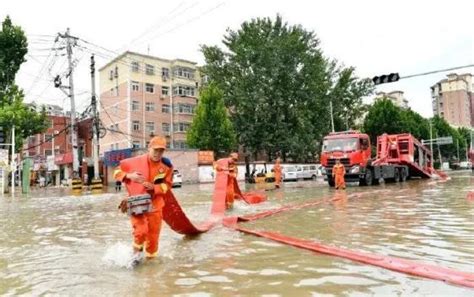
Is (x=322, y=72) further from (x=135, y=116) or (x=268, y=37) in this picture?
(x=135, y=116)

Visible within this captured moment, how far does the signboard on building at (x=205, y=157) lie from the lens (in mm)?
45938

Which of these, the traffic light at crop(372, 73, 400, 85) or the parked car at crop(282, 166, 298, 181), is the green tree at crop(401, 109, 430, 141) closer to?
the parked car at crop(282, 166, 298, 181)

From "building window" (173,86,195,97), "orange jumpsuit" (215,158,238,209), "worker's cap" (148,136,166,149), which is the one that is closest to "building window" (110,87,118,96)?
"building window" (173,86,195,97)

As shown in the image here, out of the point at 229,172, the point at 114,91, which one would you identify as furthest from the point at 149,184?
the point at 114,91

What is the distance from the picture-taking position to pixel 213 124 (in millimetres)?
44812

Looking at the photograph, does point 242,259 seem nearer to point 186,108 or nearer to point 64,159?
point 64,159

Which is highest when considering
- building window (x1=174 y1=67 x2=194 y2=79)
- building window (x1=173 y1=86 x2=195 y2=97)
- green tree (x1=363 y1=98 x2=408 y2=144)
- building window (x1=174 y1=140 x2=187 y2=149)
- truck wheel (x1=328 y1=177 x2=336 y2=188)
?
building window (x1=174 y1=67 x2=194 y2=79)

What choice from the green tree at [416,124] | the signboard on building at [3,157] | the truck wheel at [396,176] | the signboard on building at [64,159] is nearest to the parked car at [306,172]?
the truck wheel at [396,176]

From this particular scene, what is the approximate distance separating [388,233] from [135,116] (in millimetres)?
51775

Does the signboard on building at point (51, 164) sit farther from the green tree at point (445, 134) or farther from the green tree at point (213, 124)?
the green tree at point (445, 134)

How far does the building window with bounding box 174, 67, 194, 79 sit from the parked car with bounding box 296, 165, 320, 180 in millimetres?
22159

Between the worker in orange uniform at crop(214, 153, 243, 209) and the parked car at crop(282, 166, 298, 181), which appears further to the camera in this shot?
the parked car at crop(282, 166, 298, 181)

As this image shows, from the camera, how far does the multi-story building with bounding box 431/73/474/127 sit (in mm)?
118125

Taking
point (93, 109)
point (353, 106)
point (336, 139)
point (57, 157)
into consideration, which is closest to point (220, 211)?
point (336, 139)
